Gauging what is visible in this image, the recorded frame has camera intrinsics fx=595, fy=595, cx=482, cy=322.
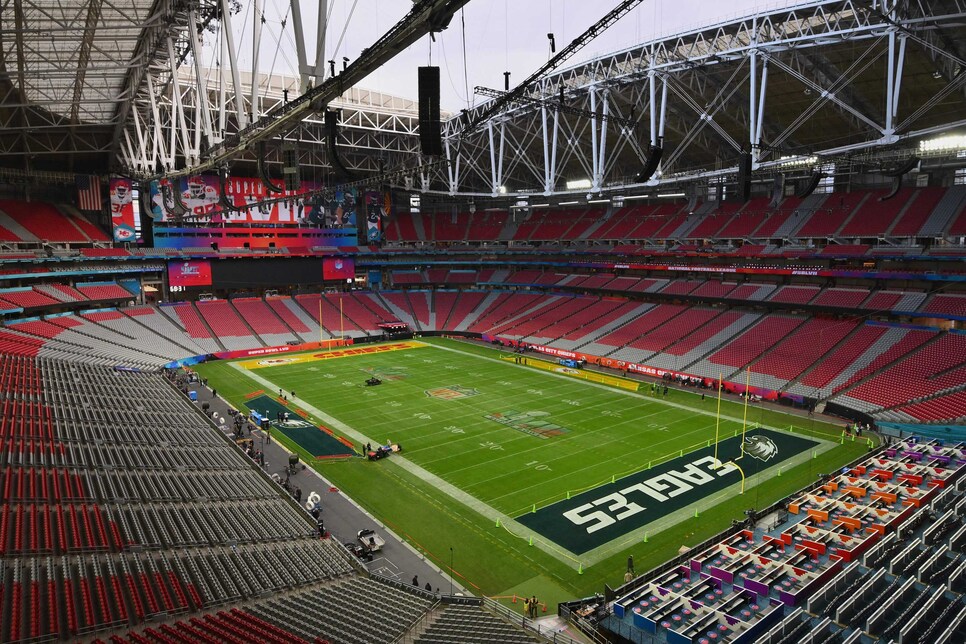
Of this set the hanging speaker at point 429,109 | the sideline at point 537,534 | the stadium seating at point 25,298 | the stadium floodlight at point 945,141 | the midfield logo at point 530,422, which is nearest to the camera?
the hanging speaker at point 429,109

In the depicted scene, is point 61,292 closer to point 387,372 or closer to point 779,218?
point 387,372

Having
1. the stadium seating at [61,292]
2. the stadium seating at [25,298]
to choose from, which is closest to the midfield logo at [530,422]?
the stadium seating at [25,298]

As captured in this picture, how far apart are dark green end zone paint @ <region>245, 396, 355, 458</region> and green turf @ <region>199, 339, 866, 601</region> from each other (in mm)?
947

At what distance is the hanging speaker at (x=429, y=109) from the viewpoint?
12.8m

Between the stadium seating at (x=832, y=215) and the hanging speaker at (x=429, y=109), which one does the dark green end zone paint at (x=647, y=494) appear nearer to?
the hanging speaker at (x=429, y=109)

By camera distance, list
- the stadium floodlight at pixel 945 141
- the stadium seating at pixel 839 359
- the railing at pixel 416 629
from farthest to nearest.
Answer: the stadium floodlight at pixel 945 141, the stadium seating at pixel 839 359, the railing at pixel 416 629

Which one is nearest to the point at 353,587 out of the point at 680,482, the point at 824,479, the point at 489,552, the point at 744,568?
the point at 489,552

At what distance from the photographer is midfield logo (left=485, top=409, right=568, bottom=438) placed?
1219 inches

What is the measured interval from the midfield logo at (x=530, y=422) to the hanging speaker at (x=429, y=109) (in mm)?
19858

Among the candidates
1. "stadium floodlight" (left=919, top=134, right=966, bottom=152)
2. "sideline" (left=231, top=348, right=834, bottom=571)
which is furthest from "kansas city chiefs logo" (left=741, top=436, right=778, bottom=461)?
"stadium floodlight" (left=919, top=134, right=966, bottom=152)

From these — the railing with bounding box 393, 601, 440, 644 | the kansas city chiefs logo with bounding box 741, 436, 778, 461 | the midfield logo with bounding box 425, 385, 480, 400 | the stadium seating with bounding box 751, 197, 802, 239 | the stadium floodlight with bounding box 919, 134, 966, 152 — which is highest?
the stadium floodlight with bounding box 919, 134, 966, 152

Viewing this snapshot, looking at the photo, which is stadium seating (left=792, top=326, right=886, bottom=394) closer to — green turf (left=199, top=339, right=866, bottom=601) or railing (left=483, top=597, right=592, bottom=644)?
green turf (left=199, top=339, right=866, bottom=601)

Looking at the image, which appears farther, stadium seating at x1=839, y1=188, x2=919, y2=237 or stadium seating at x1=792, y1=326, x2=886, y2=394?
stadium seating at x1=839, y1=188, x2=919, y2=237

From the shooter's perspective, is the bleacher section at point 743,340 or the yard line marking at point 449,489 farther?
the bleacher section at point 743,340
